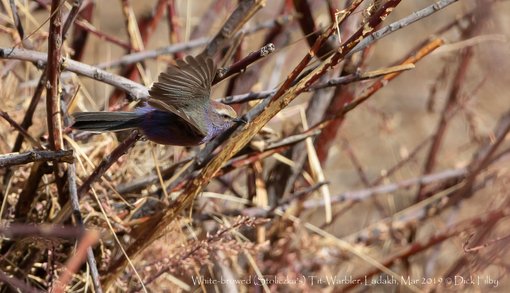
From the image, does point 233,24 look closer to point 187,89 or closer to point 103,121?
point 187,89

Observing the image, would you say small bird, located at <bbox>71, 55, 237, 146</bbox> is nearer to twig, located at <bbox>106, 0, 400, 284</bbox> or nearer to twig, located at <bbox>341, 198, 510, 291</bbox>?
twig, located at <bbox>106, 0, 400, 284</bbox>

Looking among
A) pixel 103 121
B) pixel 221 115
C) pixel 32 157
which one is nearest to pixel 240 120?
pixel 221 115

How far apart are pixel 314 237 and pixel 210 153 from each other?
2.28ft

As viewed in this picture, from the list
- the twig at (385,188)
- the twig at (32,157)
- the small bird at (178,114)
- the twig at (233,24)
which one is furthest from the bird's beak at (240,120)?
the twig at (385,188)

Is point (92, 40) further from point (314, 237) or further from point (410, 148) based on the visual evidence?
point (314, 237)

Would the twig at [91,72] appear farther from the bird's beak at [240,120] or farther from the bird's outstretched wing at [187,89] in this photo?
the bird's beak at [240,120]

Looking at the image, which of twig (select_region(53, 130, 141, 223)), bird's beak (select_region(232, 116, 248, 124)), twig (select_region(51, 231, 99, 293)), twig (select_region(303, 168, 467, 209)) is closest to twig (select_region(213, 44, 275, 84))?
bird's beak (select_region(232, 116, 248, 124))

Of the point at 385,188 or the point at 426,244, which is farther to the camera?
the point at 385,188

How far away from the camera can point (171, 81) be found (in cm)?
168

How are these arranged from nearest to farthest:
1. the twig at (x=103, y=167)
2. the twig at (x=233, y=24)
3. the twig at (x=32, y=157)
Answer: the twig at (x=32, y=157)
the twig at (x=103, y=167)
the twig at (x=233, y=24)

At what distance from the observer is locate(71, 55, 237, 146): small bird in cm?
164

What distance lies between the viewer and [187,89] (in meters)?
1.72

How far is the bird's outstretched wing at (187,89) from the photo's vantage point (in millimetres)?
1611

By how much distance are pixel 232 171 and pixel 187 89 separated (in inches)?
32.3
